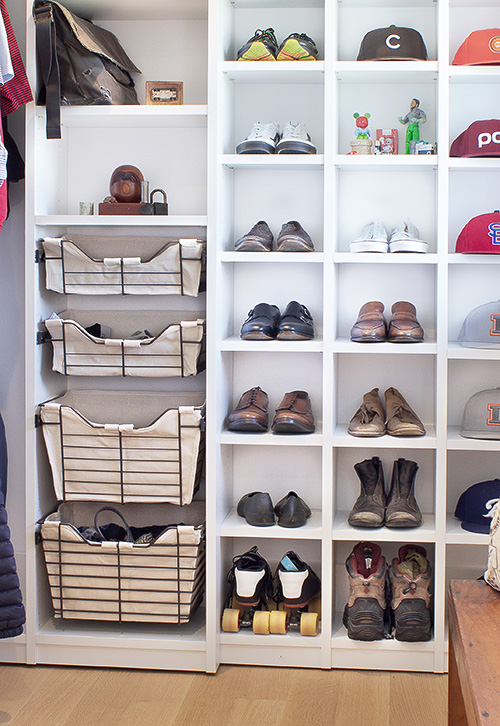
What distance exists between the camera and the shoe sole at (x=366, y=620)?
101 inches

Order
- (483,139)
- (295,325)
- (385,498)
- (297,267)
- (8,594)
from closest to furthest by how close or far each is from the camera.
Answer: (8,594)
(483,139)
(295,325)
(385,498)
(297,267)

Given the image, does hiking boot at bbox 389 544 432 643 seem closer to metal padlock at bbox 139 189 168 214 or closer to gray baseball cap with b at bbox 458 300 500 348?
gray baseball cap with b at bbox 458 300 500 348

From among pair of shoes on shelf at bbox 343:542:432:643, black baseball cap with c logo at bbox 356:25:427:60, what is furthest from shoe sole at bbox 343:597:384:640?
black baseball cap with c logo at bbox 356:25:427:60

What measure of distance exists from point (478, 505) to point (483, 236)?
35.5 inches

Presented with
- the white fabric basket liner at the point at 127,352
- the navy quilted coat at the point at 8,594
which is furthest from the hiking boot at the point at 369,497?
the navy quilted coat at the point at 8,594

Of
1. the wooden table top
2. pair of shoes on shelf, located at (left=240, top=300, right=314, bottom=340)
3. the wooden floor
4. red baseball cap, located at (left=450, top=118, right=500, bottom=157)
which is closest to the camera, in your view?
the wooden table top

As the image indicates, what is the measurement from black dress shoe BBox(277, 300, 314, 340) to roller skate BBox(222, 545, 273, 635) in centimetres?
79

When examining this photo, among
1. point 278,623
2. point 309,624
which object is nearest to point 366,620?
point 309,624

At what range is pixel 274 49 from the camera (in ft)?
8.80

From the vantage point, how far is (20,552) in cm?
294

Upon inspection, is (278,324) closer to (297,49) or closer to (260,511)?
(260,511)

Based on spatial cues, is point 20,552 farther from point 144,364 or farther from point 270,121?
point 270,121

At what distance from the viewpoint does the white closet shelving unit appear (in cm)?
258

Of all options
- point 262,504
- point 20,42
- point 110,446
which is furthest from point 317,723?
point 20,42
